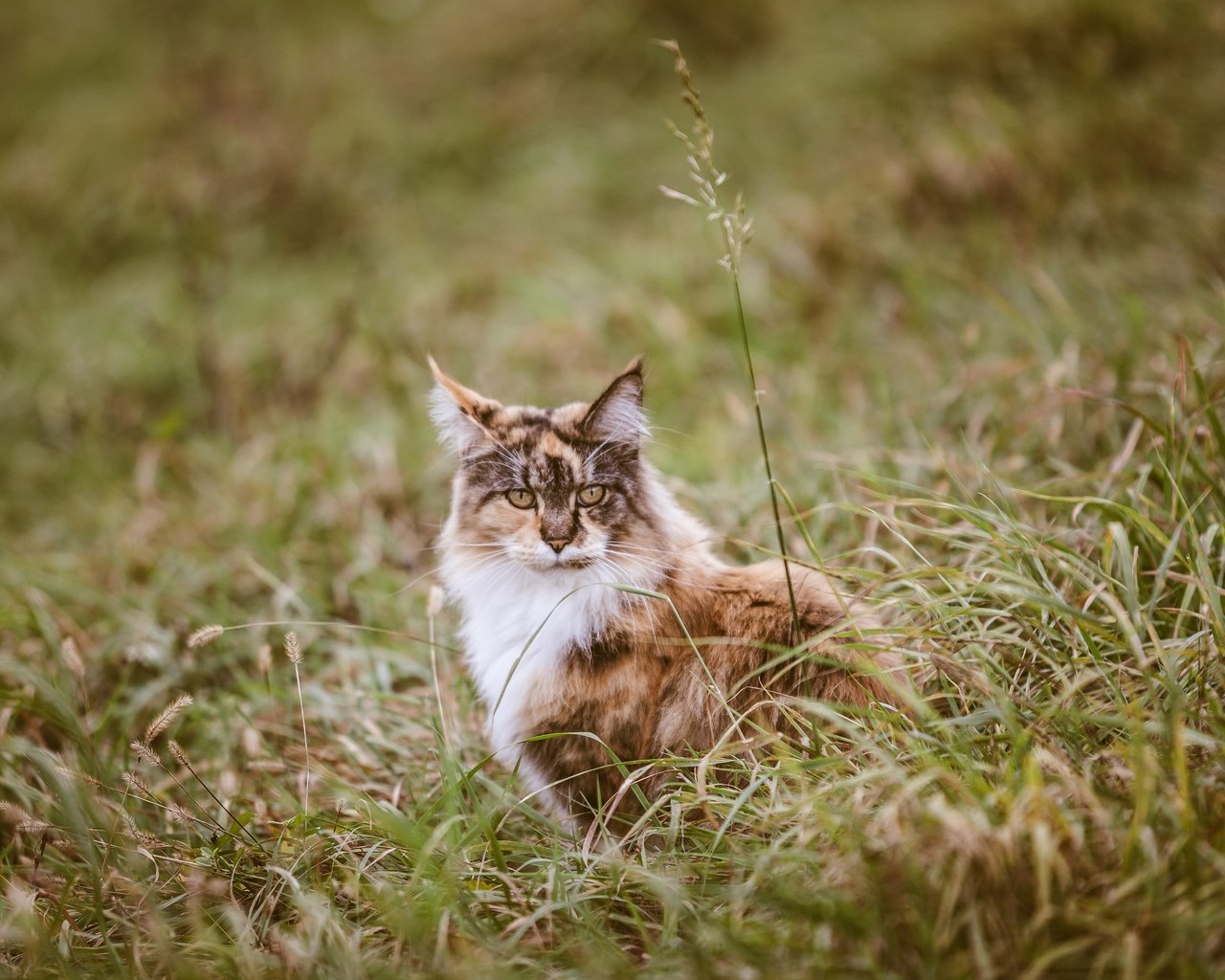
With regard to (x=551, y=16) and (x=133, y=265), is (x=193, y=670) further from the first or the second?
(x=551, y=16)

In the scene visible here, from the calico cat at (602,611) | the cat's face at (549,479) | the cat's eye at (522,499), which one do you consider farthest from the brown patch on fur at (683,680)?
the cat's eye at (522,499)

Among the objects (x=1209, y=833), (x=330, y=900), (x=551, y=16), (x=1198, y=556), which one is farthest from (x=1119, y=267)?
(x=551, y=16)

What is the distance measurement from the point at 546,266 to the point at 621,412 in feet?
13.5

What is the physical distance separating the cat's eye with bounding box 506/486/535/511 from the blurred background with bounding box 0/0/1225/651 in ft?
3.74

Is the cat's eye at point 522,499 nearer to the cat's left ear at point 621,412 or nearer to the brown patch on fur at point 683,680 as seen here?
the cat's left ear at point 621,412

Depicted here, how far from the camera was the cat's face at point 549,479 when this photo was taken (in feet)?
7.94

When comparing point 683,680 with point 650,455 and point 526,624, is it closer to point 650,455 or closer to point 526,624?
point 526,624

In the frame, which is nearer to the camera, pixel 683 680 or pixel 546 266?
pixel 683 680

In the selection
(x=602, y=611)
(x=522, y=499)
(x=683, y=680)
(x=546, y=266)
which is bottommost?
(x=683, y=680)

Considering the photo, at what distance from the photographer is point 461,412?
2615 millimetres

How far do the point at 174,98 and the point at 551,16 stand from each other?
158 inches

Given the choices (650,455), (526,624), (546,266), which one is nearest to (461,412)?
(526,624)

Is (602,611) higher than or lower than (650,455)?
lower

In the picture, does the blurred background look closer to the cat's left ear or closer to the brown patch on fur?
the brown patch on fur
